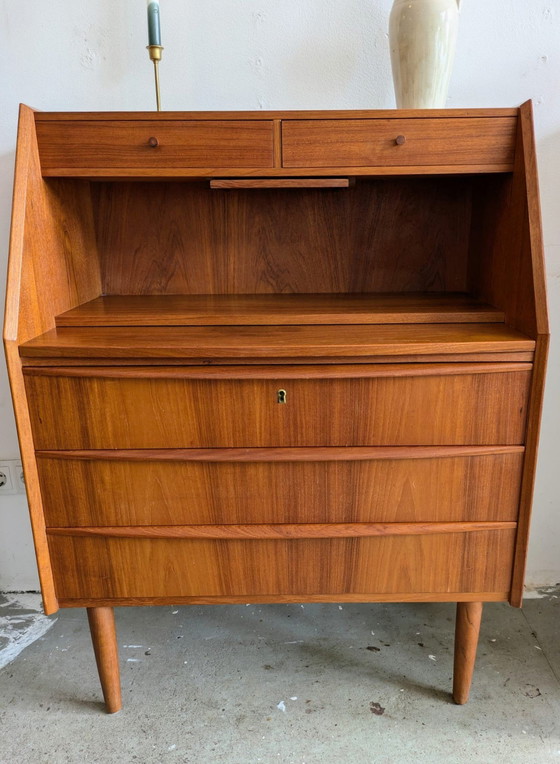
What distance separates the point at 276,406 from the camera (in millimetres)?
1036

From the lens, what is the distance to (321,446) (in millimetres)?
1060

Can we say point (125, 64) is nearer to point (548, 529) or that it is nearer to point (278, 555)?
point (278, 555)

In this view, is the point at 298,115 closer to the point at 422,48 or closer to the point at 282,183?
the point at 282,183

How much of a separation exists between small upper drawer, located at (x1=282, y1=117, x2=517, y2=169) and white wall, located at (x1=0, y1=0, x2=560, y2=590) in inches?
14.1

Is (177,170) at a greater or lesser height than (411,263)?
greater

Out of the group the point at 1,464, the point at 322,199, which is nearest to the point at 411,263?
the point at 322,199

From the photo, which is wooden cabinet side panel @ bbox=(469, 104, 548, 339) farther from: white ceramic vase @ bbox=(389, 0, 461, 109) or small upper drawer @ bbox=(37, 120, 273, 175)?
small upper drawer @ bbox=(37, 120, 273, 175)

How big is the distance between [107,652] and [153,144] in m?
1.11

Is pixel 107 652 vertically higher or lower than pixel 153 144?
lower

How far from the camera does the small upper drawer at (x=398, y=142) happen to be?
3.58 feet

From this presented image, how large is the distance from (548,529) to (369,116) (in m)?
1.31

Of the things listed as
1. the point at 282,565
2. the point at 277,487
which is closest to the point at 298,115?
the point at 277,487

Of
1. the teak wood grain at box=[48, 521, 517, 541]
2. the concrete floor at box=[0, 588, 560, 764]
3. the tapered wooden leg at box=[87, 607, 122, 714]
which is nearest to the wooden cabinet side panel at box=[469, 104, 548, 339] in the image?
the teak wood grain at box=[48, 521, 517, 541]

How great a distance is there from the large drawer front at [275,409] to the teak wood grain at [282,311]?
0.18 metres
